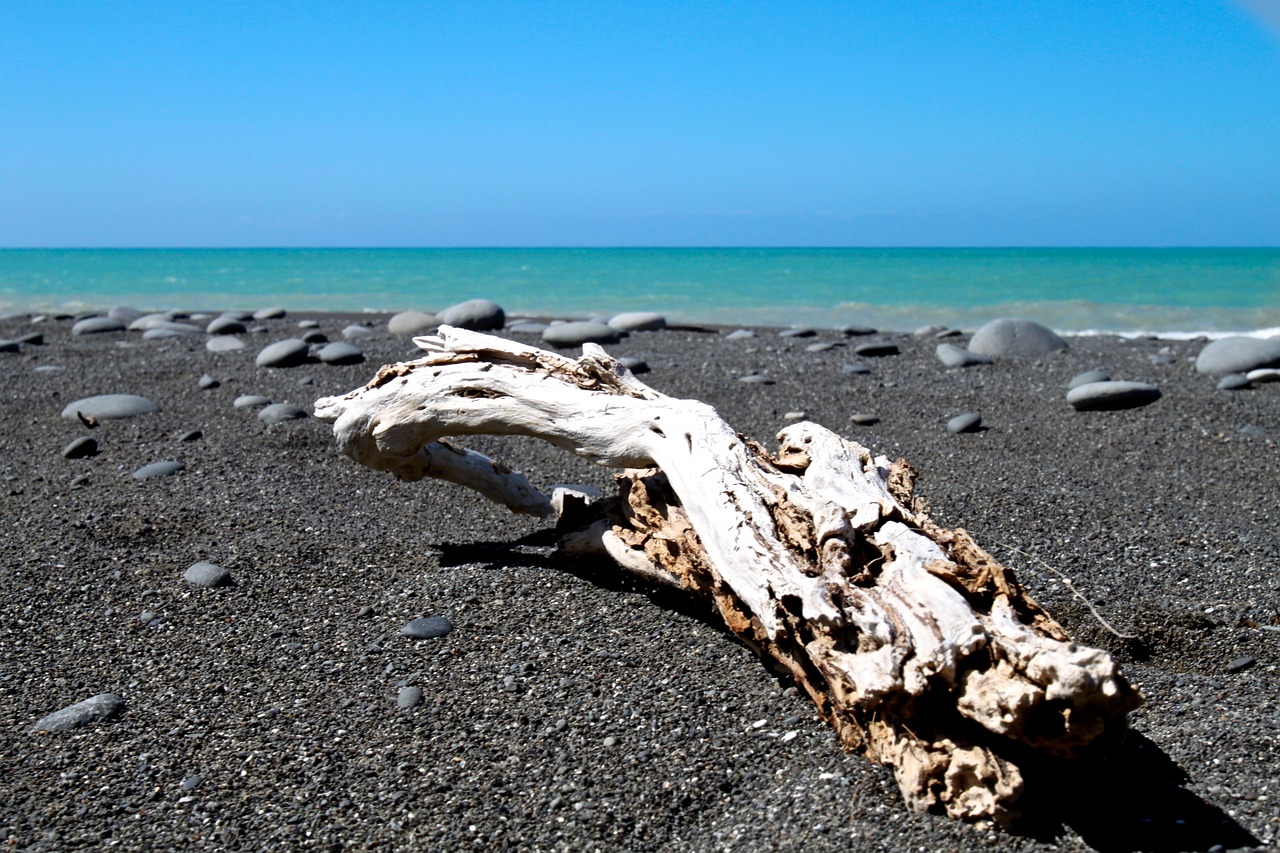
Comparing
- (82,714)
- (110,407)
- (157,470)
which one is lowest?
(82,714)

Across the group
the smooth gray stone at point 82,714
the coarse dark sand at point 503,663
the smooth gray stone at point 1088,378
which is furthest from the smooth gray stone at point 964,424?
the smooth gray stone at point 82,714

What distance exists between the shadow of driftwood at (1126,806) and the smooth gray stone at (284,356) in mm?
7371

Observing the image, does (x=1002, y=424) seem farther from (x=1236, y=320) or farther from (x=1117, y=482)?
(x=1236, y=320)

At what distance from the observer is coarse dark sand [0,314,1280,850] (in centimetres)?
229

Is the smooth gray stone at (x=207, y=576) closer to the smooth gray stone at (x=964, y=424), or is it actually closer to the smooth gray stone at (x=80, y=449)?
the smooth gray stone at (x=80, y=449)

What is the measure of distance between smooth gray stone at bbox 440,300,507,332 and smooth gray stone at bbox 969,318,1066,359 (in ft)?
18.2

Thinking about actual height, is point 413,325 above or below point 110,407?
above

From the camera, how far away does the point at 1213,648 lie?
10.0 ft

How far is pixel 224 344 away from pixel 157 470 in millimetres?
5191

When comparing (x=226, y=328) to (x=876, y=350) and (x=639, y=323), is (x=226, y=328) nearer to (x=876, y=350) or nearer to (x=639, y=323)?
(x=639, y=323)

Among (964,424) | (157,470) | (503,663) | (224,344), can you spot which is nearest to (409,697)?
(503,663)

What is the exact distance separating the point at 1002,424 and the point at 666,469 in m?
3.90

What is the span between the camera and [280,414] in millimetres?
6375

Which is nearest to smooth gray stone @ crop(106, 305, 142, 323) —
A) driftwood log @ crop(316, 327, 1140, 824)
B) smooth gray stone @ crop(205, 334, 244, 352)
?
smooth gray stone @ crop(205, 334, 244, 352)
